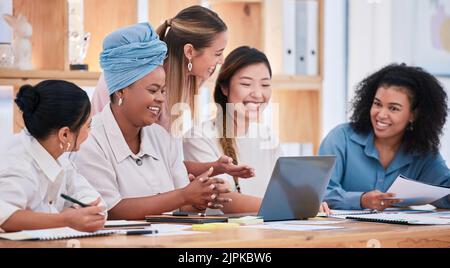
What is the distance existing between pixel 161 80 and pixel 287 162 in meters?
0.54

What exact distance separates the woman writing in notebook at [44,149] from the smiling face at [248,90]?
111cm

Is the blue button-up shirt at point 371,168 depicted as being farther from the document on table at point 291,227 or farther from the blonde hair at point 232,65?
the document on table at point 291,227

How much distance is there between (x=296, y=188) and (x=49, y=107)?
2.66ft

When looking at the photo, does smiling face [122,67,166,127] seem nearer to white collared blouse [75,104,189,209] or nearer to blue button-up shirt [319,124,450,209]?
white collared blouse [75,104,189,209]

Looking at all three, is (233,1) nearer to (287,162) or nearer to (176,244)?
(287,162)

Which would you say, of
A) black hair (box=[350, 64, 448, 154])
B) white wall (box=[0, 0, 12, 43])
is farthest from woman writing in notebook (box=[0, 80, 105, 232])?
white wall (box=[0, 0, 12, 43])

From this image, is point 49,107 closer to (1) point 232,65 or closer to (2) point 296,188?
(2) point 296,188

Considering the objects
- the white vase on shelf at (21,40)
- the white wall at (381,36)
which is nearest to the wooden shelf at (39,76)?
the white vase on shelf at (21,40)

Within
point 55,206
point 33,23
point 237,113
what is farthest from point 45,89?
point 33,23

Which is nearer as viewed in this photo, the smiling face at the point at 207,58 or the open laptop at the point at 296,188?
the open laptop at the point at 296,188

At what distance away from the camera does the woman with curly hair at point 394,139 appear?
3.59 metres

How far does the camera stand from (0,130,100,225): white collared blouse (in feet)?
7.14

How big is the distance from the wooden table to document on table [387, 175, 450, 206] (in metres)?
0.47

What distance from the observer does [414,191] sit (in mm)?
3105
